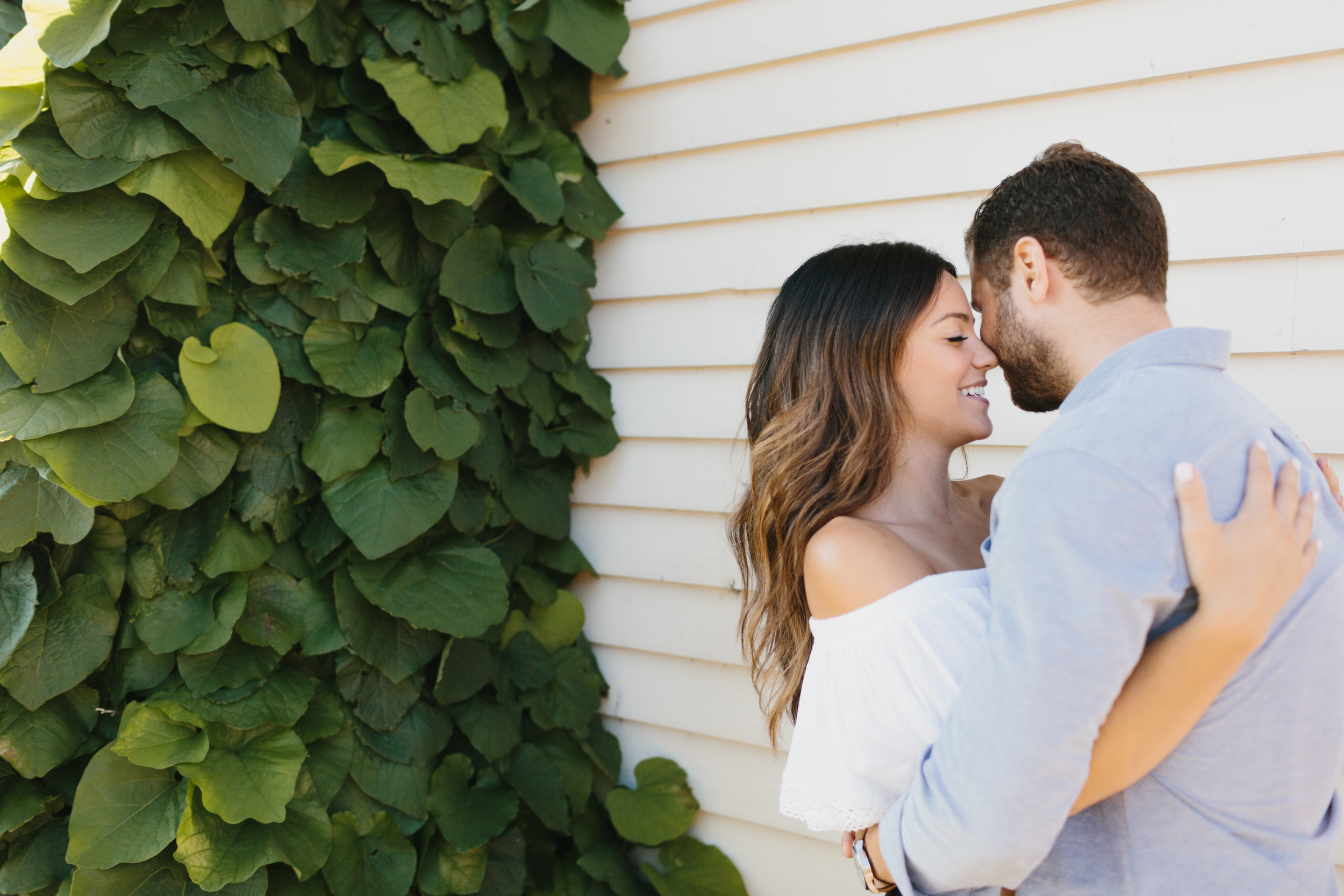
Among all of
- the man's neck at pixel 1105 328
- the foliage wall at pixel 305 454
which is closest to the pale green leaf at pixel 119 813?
the foliage wall at pixel 305 454

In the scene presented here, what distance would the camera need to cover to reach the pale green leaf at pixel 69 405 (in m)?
1.49

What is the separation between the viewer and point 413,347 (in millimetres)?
1937

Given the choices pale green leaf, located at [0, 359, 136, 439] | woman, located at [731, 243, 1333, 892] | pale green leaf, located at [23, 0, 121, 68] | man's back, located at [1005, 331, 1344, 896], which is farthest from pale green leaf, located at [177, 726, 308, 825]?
man's back, located at [1005, 331, 1344, 896]

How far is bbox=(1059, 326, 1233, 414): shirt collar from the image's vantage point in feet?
3.04

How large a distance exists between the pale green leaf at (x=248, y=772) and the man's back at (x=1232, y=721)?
1.40 m

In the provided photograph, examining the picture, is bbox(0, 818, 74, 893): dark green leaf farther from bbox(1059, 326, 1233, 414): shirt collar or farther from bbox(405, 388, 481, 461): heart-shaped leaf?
bbox(1059, 326, 1233, 414): shirt collar

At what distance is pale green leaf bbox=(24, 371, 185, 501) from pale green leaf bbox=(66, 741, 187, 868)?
1.49 feet

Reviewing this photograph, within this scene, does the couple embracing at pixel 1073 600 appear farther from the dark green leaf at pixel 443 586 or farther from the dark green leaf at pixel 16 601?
the dark green leaf at pixel 16 601

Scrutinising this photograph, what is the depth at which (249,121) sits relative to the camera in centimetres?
167

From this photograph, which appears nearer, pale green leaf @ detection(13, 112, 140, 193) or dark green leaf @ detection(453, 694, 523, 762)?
pale green leaf @ detection(13, 112, 140, 193)

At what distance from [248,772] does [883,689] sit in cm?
121

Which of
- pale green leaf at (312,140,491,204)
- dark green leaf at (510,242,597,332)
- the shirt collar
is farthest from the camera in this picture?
dark green leaf at (510,242,597,332)

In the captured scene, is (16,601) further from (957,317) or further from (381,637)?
(957,317)

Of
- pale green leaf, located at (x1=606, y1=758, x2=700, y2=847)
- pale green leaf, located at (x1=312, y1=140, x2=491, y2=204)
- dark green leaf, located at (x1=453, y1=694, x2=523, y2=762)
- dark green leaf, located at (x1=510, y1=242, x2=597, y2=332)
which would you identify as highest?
pale green leaf, located at (x1=312, y1=140, x2=491, y2=204)
